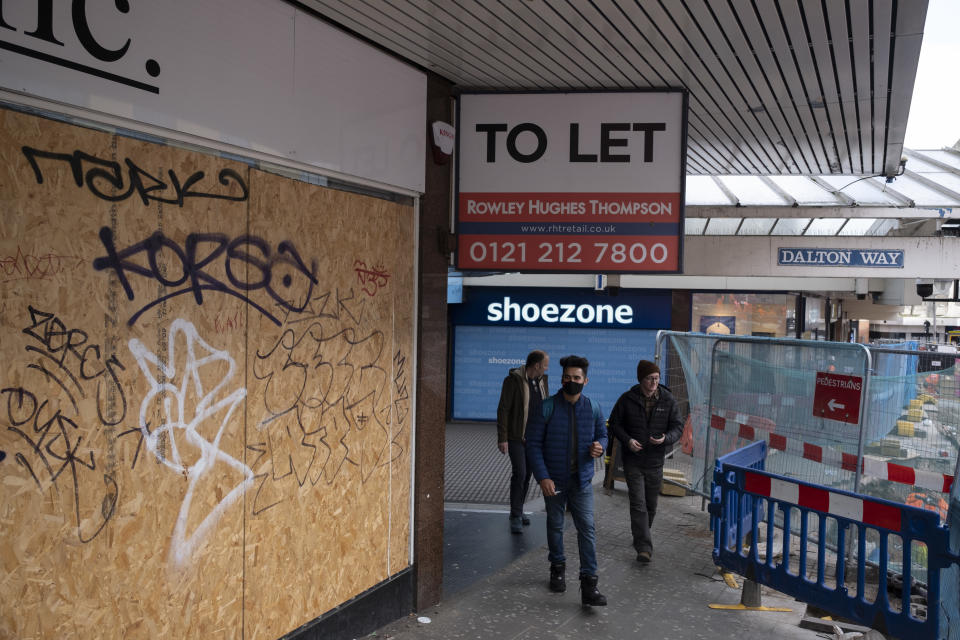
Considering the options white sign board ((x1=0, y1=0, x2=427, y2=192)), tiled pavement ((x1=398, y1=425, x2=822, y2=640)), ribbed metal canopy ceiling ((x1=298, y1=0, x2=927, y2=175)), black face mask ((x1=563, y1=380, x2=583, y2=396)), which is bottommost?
tiled pavement ((x1=398, y1=425, x2=822, y2=640))

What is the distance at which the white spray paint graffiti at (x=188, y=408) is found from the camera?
3.51 meters

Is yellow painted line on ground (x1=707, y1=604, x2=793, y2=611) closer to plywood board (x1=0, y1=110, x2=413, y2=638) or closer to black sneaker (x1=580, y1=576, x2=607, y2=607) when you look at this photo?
black sneaker (x1=580, y1=576, x2=607, y2=607)

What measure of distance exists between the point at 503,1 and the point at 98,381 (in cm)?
283

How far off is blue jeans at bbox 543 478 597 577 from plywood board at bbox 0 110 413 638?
1.46 m

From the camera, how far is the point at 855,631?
5363 millimetres

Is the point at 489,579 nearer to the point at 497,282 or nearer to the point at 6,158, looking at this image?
the point at 6,158

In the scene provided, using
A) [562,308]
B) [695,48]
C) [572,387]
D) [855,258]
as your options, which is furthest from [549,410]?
[855,258]

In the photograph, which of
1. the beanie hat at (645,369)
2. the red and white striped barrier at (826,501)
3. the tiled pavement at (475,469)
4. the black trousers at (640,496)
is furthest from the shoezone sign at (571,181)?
the tiled pavement at (475,469)

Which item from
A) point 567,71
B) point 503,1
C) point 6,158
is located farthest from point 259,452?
point 567,71

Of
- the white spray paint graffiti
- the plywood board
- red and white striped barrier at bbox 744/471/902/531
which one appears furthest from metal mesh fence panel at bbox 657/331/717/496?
the white spray paint graffiti

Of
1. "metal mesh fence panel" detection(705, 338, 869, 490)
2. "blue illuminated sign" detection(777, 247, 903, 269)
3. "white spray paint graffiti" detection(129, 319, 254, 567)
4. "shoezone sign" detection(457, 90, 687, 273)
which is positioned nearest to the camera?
"white spray paint graffiti" detection(129, 319, 254, 567)

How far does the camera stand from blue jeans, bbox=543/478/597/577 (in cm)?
578

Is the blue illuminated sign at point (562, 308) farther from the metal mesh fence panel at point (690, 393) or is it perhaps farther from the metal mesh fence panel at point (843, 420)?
the metal mesh fence panel at point (843, 420)

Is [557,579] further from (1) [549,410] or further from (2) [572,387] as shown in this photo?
(2) [572,387]
